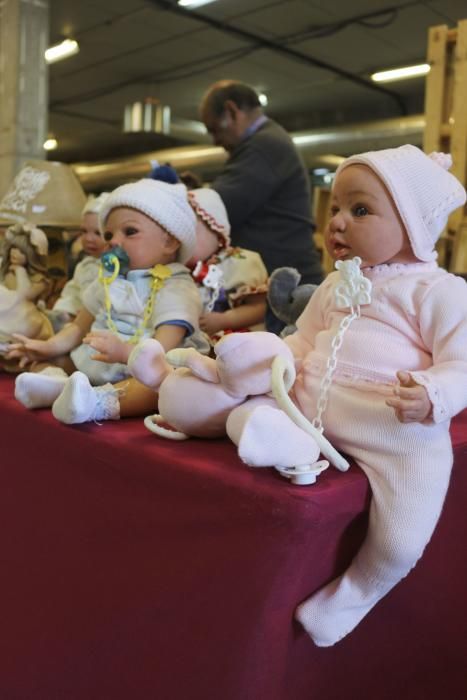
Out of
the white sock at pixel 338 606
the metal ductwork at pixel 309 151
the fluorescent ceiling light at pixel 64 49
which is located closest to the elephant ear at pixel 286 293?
the white sock at pixel 338 606

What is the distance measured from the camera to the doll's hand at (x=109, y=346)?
103 cm

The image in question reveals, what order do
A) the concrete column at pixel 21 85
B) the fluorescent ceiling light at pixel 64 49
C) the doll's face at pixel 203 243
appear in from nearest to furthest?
1. the doll's face at pixel 203 243
2. the concrete column at pixel 21 85
3. the fluorescent ceiling light at pixel 64 49

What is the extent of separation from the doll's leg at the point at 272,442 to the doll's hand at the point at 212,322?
0.60m

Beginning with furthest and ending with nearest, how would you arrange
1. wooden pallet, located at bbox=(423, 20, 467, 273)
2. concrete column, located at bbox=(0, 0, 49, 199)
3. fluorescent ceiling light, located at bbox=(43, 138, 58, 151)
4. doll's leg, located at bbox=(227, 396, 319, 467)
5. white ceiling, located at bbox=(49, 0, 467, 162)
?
fluorescent ceiling light, located at bbox=(43, 138, 58, 151), white ceiling, located at bbox=(49, 0, 467, 162), concrete column, located at bbox=(0, 0, 49, 199), wooden pallet, located at bbox=(423, 20, 467, 273), doll's leg, located at bbox=(227, 396, 319, 467)

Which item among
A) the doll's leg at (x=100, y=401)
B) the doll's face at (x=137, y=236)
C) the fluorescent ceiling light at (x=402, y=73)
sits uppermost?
the fluorescent ceiling light at (x=402, y=73)

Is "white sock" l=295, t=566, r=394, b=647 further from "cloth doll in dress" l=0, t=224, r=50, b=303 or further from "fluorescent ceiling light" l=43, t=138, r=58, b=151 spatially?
"fluorescent ceiling light" l=43, t=138, r=58, b=151

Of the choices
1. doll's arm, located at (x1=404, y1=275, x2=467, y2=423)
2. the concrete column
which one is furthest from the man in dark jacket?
the concrete column

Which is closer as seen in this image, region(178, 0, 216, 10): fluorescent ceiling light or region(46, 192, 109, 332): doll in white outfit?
region(46, 192, 109, 332): doll in white outfit

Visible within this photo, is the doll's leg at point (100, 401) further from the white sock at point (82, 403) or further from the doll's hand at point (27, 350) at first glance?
the doll's hand at point (27, 350)

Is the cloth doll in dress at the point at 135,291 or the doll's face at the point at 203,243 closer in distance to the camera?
the cloth doll in dress at the point at 135,291

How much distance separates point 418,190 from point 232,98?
123cm

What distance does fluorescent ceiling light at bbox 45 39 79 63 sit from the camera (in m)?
5.18

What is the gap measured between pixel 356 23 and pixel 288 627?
4.61 meters

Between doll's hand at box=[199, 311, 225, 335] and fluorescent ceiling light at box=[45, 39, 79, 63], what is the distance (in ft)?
14.7
